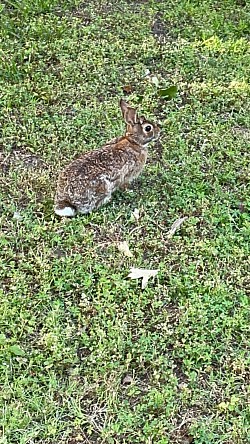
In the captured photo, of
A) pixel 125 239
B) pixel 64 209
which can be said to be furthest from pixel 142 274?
pixel 64 209

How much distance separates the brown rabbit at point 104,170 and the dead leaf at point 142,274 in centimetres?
69

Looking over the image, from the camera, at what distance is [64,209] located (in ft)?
16.3

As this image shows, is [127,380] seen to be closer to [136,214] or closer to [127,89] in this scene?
[136,214]

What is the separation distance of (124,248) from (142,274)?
0.30 m

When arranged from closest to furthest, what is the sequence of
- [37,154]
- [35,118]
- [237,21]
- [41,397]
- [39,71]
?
[41,397], [37,154], [35,118], [39,71], [237,21]

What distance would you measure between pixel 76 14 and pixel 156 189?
3.15 meters

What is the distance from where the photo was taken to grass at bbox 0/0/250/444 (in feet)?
12.5

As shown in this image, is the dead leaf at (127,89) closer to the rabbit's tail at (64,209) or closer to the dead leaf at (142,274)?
the rabbit's tail at (64,209)

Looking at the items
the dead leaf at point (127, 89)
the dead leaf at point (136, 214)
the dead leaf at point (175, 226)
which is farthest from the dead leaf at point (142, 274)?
the dead leaf at point (127, 89)

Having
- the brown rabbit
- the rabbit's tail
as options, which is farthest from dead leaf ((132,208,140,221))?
the rabbit's tail

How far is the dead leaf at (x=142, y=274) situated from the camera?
179 inches

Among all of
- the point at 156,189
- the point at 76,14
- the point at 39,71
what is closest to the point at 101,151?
the point at 156,189

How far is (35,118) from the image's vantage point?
20.0 ft

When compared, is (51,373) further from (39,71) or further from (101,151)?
(39,71)
